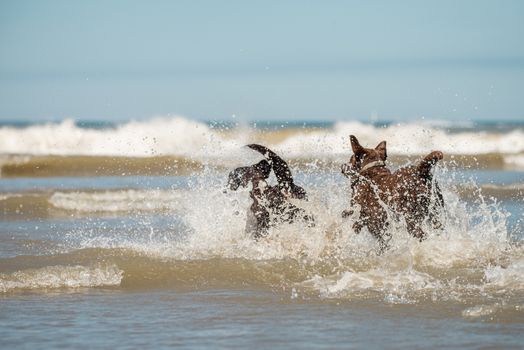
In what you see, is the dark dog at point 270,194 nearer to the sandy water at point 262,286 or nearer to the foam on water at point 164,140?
the sandy water at point 262,286

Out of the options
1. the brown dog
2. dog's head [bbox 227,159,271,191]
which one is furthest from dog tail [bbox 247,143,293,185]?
the brown dog

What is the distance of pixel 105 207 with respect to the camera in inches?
616

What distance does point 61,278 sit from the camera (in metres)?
7.74

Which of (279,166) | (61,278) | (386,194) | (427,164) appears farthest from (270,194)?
(61,278)

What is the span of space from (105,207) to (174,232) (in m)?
3.91

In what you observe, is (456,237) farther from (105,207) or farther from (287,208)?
(105,207)

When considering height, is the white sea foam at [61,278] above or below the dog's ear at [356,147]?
below

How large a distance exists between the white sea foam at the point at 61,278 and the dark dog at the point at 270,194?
1.84m

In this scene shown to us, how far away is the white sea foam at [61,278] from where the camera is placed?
762 centimetres

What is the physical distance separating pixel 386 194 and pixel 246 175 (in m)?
1.49

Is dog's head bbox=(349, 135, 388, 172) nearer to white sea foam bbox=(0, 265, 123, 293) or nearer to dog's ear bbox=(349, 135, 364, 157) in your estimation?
dog's ear bbox=(349, 135, 364, 157)

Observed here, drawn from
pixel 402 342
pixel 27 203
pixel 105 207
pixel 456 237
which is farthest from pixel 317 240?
pixel 27 203

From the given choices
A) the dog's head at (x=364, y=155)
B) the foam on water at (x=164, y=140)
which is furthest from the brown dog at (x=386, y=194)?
the foam on water at (x=164, y=140)

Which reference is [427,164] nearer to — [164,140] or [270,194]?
[270,194]
